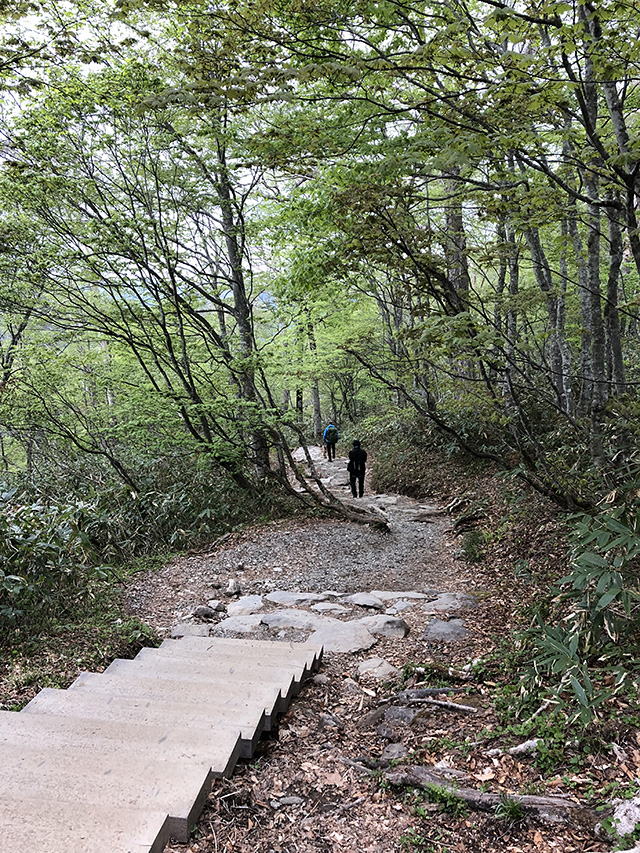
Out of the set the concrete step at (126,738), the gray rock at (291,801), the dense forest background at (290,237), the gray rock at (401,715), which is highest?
the dense forest background at (290,237)

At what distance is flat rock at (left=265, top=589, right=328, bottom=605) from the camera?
6227 mm

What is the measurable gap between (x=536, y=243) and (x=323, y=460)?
12.9 metres

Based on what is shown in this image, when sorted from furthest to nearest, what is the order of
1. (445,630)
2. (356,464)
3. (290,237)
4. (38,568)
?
(356,464) < (290,237) < (38,568) < (445,630)

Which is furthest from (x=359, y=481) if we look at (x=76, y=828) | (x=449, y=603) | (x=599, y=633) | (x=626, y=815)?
(x=76, y=828)

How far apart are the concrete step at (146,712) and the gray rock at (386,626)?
2131 mm

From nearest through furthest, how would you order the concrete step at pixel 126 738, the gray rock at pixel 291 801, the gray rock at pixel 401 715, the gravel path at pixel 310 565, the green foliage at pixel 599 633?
the concrete step at pixel 126 738 < the gray rock at pixel 291 801 < the green foliage at pixel 599 633 < the gray rock at pixel 401 715 < the gravel path at pixel 310 565

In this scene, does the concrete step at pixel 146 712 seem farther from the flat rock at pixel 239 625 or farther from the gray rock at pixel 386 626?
the flat rock at pixel 239 625

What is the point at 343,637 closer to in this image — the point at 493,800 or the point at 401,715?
the point at 401,715

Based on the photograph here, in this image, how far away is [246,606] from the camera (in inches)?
243

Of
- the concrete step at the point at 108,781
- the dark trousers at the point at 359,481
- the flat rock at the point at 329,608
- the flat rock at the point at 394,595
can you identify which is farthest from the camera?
the dark trousers at the point at 359,481

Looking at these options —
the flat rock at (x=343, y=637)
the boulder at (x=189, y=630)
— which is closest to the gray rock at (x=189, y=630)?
the boulder at (x=189, y=630)

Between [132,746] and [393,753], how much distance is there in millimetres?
1513

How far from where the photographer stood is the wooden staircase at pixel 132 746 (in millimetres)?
1860

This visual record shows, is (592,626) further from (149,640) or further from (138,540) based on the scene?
(138,540)
